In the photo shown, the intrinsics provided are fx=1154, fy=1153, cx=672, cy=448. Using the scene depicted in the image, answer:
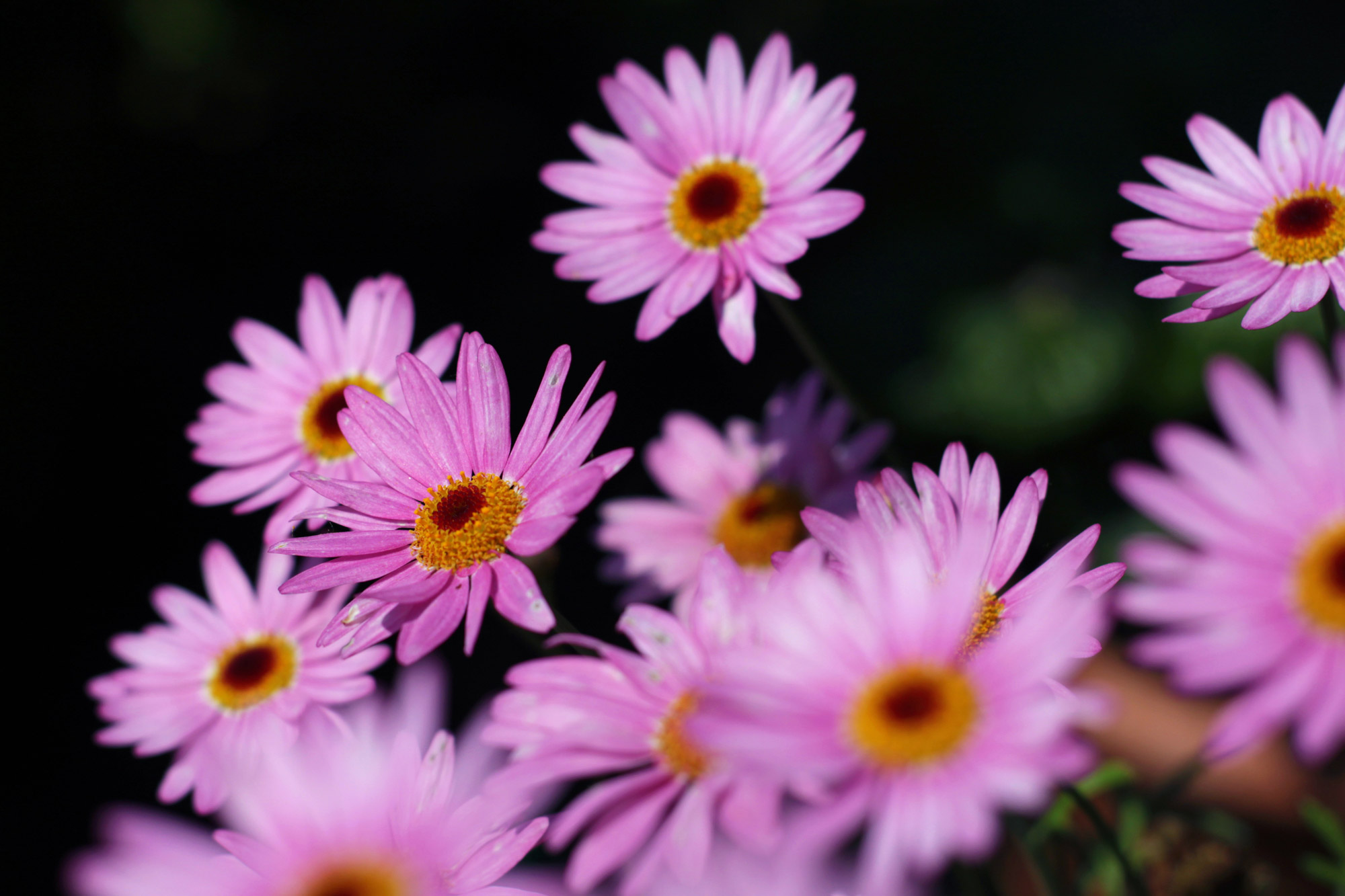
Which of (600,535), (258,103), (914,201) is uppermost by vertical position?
(258,103)

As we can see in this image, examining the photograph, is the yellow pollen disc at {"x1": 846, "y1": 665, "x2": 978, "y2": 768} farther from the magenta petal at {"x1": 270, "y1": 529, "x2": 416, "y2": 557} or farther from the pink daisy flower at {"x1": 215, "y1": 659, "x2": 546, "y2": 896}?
the magenta petal at {"x1": 270, "y1": 529, "x2": 416, "y2": 557}

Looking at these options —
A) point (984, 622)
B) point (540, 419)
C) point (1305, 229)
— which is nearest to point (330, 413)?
point (540, 419)

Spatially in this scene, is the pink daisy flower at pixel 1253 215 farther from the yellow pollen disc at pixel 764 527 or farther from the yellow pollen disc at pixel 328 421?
the yellow pollen disc at pixel 328 421

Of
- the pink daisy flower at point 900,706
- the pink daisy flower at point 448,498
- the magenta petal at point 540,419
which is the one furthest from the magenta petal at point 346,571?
the pink daisy flower at point 900,706

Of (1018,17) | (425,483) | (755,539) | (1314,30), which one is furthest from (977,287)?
(425,483)

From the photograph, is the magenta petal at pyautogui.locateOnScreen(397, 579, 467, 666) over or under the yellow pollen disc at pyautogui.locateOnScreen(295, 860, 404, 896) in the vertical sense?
over

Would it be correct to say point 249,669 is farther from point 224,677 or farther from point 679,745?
point 679,745

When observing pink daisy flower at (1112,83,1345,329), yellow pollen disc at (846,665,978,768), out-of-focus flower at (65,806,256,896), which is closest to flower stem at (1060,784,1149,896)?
yellow pollen disc at (846,665,978,768)

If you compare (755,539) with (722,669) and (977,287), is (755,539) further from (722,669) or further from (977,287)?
(977,287)
